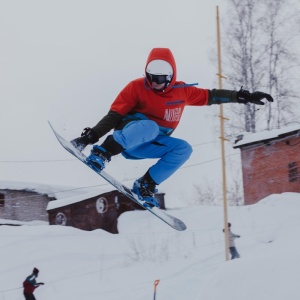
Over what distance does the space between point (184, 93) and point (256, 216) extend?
11440 mm

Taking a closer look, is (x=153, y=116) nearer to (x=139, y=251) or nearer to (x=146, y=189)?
(x=146, y=189)

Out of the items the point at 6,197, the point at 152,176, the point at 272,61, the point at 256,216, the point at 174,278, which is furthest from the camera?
the point at 6,197

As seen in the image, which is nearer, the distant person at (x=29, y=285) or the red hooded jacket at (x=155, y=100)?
the red hooded jacket at (x=155, y=100)

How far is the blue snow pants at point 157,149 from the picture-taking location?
409 cm

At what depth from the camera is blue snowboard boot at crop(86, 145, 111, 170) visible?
167 inches

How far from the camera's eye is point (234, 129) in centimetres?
1847

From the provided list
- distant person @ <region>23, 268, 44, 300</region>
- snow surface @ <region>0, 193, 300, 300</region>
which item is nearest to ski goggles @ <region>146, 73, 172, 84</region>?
snow surface @ <region>0, 193, 300, 300</region>

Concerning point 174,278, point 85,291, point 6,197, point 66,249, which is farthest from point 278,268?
point 6,197

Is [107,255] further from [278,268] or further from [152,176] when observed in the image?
[278,268]

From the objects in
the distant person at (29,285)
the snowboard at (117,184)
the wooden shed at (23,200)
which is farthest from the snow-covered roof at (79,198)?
the snowboard at (117,184)

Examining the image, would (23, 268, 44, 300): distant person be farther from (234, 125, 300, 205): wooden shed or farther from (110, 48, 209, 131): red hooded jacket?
(234, 125, 300, 205): wooden shed

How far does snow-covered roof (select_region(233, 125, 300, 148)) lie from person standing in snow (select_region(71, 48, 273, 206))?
11415mm

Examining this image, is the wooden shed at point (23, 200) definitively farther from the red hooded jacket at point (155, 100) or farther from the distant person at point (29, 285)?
the red hooded jacket at point (155, 100)

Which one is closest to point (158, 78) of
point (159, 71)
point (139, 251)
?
point (159, 71)
